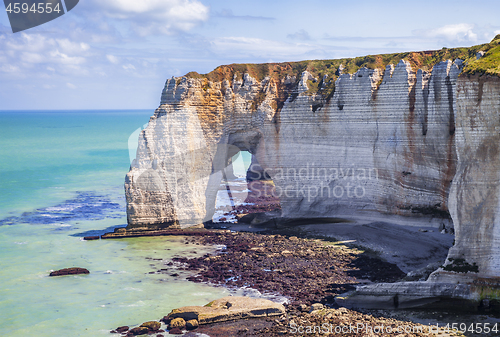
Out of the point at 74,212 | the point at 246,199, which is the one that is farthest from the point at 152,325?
the point at 246,199

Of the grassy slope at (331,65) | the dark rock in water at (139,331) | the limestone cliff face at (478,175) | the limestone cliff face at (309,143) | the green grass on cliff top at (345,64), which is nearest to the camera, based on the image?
the dark rock in water at (139,331)

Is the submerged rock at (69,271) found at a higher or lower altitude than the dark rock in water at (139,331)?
higher

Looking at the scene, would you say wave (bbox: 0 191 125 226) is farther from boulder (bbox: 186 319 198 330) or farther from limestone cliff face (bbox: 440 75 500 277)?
limestone cliff face (bbox: 440 75 500 277)

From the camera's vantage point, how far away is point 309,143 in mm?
31203

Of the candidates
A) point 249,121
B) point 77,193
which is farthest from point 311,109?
point 77,193

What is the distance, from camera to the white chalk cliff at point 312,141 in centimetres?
2720

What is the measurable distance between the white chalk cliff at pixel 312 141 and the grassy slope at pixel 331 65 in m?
0.15

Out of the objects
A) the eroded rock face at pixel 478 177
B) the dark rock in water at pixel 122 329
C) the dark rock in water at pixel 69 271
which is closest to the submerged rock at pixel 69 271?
the dark rock in water at pixel 69 271

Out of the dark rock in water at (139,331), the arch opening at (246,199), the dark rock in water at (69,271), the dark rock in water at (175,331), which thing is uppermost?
the arch opening at (246,199)

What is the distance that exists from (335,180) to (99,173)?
36663 mm

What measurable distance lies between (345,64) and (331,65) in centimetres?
118

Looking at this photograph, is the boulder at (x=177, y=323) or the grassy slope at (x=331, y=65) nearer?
the boulder at (x=177, y=323)

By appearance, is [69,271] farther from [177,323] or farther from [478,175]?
[478,175]

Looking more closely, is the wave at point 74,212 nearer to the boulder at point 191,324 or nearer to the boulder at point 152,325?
the boulder at point 152,325
